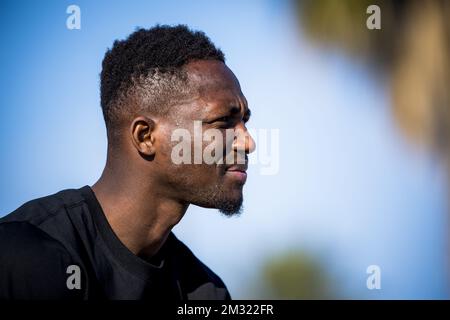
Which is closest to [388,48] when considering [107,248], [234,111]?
[234,111]

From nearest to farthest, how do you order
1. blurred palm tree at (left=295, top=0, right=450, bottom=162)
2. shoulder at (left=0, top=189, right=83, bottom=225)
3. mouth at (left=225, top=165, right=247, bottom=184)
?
shoulder at (left=0, top=189, right=83, bottom=225)
mouth at (left=225, top=165, right=247, bottom=184)
blurred palm tree at (left=295, top=0, right=450, bottom=162)

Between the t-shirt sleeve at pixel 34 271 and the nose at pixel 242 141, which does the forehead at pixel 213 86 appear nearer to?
the nose at pixel 242 141

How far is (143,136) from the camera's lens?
3.80m

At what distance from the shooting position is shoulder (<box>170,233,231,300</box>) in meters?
4.12

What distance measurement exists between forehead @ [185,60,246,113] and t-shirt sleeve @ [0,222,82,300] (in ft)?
3.92

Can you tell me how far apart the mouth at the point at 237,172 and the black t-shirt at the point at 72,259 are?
677 millimetres

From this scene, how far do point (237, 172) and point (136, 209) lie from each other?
0.68 metres

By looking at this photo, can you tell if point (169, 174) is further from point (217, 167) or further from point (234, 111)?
point (234, 111)

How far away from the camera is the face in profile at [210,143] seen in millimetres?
3785

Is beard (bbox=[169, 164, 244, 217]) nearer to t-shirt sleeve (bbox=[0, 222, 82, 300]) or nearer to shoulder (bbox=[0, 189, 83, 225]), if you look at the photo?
shoulder (bbox=[0, 189, 83, 225])

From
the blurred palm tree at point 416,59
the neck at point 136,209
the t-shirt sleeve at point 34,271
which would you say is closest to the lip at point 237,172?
the neck at point 136,209

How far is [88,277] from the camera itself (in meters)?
3.34

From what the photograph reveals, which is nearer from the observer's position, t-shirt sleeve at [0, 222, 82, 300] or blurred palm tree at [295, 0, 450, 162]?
t-shirt sleeve at [0, 222, 82, 300]

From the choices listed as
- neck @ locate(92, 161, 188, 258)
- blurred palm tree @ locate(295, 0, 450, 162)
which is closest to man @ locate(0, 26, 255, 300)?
neck @ locate(92, 161, 188, 258)
